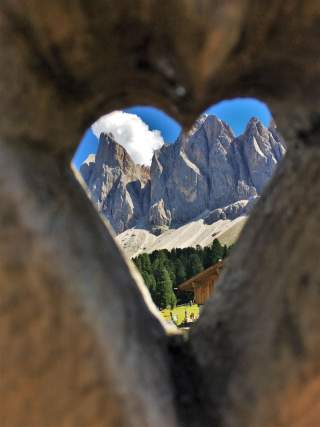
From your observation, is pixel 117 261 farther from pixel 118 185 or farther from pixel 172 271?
pixel 118 185

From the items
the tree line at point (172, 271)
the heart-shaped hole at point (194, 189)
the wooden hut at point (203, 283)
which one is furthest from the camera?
the heart-shaped hole at point (194, 189)

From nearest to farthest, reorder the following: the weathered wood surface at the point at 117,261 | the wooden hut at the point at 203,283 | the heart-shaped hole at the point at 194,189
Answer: the weathered wood surface at the point at 117,261, the wooden hut at the point at 203,283, the heart-shaped hole at the point at 194,189

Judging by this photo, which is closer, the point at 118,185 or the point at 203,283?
the point at 203,283

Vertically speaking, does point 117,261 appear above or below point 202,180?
below

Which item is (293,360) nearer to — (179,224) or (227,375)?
(227,375)

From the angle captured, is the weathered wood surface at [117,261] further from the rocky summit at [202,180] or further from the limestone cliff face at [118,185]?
the limestone cliff face at [118,185]

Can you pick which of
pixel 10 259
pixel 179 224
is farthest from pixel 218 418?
pixel 179 224

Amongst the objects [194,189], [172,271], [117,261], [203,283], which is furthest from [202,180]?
[117,261]

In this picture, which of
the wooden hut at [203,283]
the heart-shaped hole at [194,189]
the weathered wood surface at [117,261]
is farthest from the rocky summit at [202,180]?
the weathered wood surface at [117,261]
